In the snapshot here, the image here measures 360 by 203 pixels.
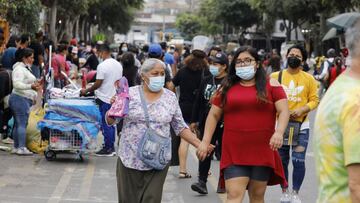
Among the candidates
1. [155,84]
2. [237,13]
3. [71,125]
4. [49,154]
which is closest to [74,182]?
[71,125]

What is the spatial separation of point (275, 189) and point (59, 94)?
363 centimetres

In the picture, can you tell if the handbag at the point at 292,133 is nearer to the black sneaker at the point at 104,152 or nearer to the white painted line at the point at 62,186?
the white painted line at the point at 62,186

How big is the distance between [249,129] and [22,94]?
5843mm

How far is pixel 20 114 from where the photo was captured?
11133 mm

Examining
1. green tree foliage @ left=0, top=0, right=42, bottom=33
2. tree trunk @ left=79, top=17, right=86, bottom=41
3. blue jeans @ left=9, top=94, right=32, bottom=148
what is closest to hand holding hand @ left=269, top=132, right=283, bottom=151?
blue jeans @ left=9, top=94, right=32, bottom=148

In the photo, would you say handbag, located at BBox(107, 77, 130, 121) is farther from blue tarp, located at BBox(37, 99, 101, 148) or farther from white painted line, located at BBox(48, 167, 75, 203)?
blue tarp, located at BBox(37, 99, 101, 148)

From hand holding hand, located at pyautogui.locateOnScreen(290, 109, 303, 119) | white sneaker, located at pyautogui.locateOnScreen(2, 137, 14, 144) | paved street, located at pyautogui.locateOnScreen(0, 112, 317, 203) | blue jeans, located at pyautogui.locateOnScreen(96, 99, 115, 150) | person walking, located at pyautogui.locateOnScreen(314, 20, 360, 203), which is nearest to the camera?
person walking, located at pyautogui.locateOnScreen(314, 20, 360, 203)

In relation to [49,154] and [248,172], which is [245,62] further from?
[49,154]

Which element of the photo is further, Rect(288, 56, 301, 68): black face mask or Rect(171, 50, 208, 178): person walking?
Rect(171, 50, 208, 178): person walking

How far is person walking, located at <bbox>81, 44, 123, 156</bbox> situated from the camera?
11523mm

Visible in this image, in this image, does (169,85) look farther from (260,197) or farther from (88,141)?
(260,197)

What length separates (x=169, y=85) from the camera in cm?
964

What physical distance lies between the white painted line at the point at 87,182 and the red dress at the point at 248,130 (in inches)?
112

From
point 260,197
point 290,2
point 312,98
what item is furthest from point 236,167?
point 290,2
